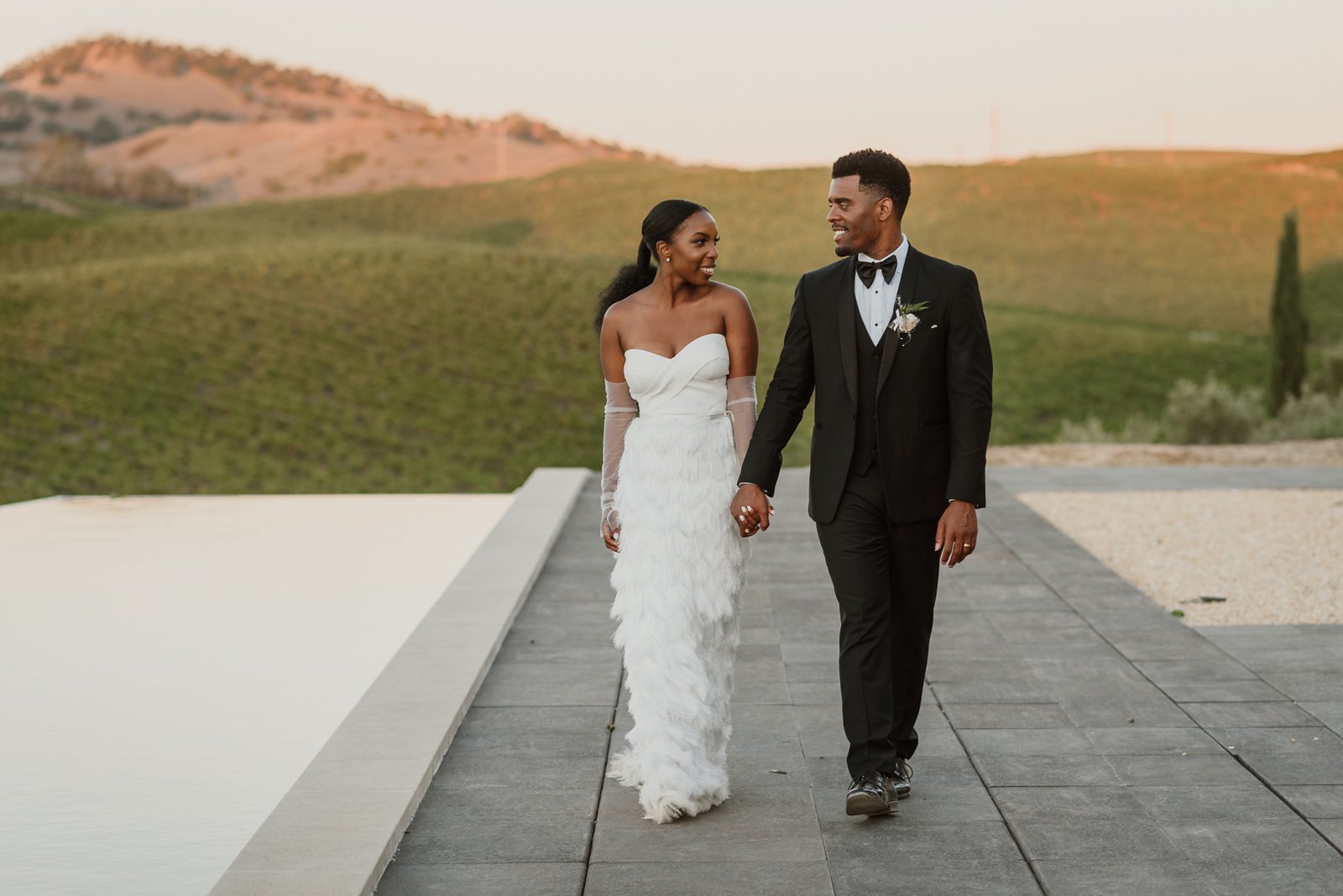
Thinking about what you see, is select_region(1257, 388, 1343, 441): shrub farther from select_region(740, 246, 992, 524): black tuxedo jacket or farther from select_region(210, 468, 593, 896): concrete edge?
select_region(740, 246, 992, 524): black tuxedo jacket

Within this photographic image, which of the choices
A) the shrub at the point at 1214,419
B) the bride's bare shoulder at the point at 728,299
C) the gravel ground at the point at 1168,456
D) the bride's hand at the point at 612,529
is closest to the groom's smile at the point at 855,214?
the bride's bare shoulder at the point at 728,299

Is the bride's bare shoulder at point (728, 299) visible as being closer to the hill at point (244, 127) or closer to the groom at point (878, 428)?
the groom at point (878, 428)

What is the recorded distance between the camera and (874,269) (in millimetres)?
4227

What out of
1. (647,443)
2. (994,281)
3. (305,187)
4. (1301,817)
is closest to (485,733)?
(647,443)

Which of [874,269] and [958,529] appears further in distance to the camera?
[874,269]

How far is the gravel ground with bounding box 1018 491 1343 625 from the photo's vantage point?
309 inches

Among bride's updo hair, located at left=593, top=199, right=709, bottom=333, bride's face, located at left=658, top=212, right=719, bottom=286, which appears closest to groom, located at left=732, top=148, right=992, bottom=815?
bride's face, located at left=658, top=212, right=719, bottom=286

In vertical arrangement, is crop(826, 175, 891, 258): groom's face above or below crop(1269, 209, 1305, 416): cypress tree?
above

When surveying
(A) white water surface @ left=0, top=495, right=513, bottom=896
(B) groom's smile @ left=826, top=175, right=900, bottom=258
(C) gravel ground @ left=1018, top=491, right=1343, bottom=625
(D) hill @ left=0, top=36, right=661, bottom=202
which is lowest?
(A) white water surface @ left=0, top=495, right=513, bottom=896

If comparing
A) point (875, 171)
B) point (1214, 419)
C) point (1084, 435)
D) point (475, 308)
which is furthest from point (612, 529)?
point (475, 308)

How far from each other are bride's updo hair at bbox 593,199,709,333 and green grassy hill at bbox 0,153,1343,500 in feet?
58.8

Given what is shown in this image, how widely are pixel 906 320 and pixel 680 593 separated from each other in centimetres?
108

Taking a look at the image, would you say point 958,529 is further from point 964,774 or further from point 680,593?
point 964,774

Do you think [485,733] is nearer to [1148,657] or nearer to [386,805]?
[386,805]
